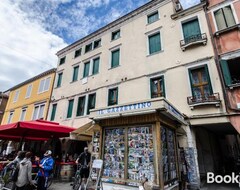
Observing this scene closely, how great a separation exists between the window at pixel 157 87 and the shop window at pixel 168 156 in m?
3.02

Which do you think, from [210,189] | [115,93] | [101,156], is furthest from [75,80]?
[210,189]

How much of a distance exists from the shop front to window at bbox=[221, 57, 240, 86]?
3.52m

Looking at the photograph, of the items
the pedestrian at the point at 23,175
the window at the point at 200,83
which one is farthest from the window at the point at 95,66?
the pedestrian at the point at 23,175

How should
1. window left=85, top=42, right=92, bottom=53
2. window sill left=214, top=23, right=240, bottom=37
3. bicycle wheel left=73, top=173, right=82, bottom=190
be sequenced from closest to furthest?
1. bicycle wheel left=73, top=173, right=82, bottom=190
2. window sill left=214, top=23, right=240, bottom=37
3. window left=85, top=42, right=92, bottom=53

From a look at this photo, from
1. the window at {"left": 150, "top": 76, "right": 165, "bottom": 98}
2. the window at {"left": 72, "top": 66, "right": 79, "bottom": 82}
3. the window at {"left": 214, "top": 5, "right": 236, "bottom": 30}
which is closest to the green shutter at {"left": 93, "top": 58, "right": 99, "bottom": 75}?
the window at {"left": 72, "top": 66, "right": 79, "bottom": 82}

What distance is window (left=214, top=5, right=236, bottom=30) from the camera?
8922mm

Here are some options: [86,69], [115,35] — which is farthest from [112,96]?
[115,35]

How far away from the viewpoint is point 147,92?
10.4 m

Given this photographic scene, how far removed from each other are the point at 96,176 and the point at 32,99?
15.3 meters

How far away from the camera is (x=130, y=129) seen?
6.99 meters

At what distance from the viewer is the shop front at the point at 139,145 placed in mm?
6066

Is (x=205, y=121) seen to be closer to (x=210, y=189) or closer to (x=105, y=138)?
(x=210, y=189)

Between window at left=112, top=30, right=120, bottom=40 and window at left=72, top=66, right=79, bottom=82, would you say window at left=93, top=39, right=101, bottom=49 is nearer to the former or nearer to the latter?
window at left=112, top=30, right=120, bottom=40

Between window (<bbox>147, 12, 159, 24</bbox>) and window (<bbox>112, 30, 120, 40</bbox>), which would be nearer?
window (<bbox>147, 12, 159, 24</bbox>)
